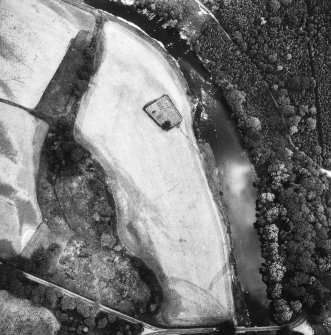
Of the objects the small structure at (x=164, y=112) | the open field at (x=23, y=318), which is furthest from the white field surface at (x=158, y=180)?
the open field at (x=23, y=318)

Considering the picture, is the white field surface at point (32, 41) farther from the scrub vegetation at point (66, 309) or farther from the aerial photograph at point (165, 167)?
the scrub vegetation at point (66, 309)

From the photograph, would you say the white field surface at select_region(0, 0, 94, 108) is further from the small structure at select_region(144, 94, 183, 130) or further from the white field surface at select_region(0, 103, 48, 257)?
the small structure at select_region(144, 94, 183, 130)

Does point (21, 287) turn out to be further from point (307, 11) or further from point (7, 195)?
point (307, 11)

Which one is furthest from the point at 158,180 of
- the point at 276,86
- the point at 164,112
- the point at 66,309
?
the point at 276,86

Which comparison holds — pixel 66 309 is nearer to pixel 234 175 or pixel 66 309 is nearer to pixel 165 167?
pixel 165 167

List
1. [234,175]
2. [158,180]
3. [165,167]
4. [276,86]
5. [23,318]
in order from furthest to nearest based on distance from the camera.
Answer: [276,86], [234,175], [165,167], [158,180], [23,318]

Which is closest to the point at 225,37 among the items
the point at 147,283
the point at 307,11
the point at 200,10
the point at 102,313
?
the point at 200,10
